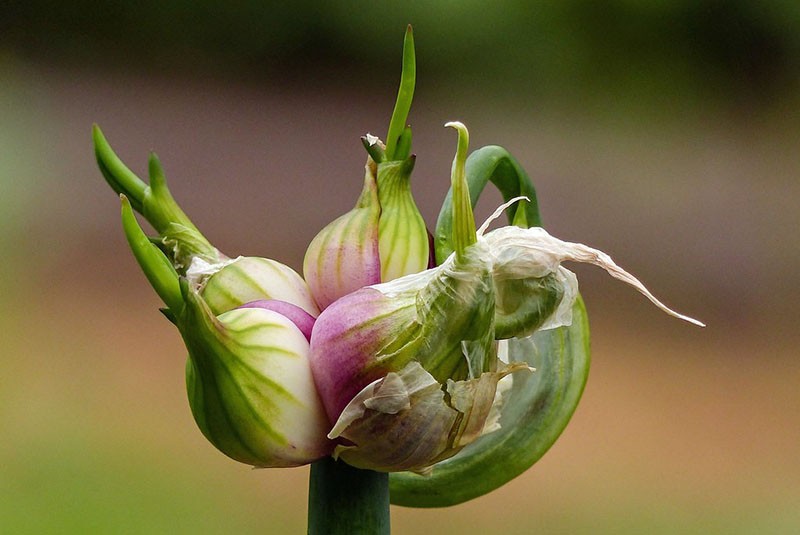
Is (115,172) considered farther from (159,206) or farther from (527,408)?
(527,408)

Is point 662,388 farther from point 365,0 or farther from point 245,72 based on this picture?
point 245,72

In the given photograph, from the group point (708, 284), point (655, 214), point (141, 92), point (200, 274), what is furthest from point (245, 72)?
point (200, 274)

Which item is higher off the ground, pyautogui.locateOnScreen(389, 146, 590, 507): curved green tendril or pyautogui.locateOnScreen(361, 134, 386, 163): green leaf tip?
pyautogui.locateOnScreen(361, 134, 386, 163): green leaf tip

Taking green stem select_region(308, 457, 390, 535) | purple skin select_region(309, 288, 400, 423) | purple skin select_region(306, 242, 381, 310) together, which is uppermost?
purple skin select_region(306, 242, 381, 310)

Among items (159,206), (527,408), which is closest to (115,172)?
(159,206)
